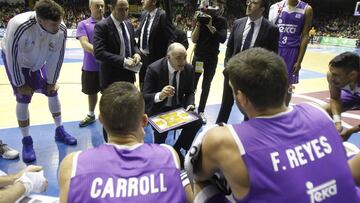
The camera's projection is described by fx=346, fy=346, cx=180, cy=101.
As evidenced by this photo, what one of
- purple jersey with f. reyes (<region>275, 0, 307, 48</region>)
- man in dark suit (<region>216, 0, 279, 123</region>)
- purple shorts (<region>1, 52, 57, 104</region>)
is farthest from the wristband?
purple shorts (<region>1, 52, 57, 104</region>)

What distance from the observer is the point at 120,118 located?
5.03 feet

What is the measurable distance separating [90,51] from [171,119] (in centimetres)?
175

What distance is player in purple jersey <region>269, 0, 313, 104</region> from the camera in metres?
4.41

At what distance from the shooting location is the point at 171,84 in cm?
370

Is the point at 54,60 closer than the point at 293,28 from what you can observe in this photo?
Yes

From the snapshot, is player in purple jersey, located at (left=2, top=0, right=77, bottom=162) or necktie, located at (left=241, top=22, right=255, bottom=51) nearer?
player in purple jersey, located at (left=2, top=0, right=77, bottom=162)

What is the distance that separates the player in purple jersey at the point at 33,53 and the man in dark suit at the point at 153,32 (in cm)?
105

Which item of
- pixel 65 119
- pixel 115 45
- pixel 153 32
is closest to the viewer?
pixel 115 45

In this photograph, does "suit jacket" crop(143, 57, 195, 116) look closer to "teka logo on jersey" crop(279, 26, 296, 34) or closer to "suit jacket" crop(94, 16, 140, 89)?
"suit jacket" crop(94, 16, 140, 89)

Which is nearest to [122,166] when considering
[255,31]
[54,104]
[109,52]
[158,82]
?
[158,82]

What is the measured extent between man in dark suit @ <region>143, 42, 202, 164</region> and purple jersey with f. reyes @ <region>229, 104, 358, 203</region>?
6.80ft

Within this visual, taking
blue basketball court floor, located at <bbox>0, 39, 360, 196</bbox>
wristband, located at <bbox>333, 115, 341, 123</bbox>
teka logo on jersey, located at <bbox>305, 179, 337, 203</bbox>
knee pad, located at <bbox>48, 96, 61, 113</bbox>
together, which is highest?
teka logo on jersey, located at <bbox>305, 179, 337, 203</bbox>

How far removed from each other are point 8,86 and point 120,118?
20.3 feet

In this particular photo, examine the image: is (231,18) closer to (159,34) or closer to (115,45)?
(159,34)
